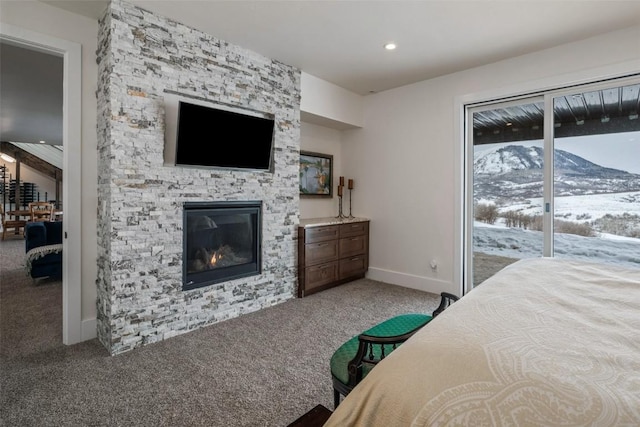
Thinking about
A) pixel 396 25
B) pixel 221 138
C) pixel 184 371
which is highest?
pixel 396 25

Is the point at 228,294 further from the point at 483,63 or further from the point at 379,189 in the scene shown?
the point at 483,63

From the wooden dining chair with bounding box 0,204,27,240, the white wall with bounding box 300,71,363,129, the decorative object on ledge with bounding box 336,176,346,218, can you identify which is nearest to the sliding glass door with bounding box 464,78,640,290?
the white wall with bounding box 300,71,363,129

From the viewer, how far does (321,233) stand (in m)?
4.10

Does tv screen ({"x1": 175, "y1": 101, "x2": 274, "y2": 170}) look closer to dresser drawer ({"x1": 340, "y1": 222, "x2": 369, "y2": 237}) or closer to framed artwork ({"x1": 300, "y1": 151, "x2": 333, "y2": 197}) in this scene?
framed artwork ({"x1": 300, "y1": 151, "x2": 333, "y2": 197})

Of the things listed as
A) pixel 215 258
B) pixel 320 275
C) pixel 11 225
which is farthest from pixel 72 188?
pixel 11 225

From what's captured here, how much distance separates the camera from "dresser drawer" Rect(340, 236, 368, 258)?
4.40 m

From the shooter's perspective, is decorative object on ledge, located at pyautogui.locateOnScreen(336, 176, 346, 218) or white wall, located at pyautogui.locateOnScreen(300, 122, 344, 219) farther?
decorative object on ledge, located at pyautogui.locateOnScreen(336, 176, 346, 218)

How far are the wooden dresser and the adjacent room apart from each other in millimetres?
33

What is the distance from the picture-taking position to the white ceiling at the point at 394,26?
2.58m

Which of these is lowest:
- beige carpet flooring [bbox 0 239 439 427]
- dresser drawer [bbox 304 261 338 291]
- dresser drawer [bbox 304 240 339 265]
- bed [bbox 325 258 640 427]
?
beige carpet flooring [bbox 0 239 439 427]

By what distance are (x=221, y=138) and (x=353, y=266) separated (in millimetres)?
2461

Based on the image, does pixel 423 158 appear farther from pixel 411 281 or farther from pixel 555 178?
pixel 411 281

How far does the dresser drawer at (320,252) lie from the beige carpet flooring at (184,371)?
63cm

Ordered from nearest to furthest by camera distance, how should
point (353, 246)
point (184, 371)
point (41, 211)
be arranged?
point (184, 371) < point (353, 246) < point (41, 211)
